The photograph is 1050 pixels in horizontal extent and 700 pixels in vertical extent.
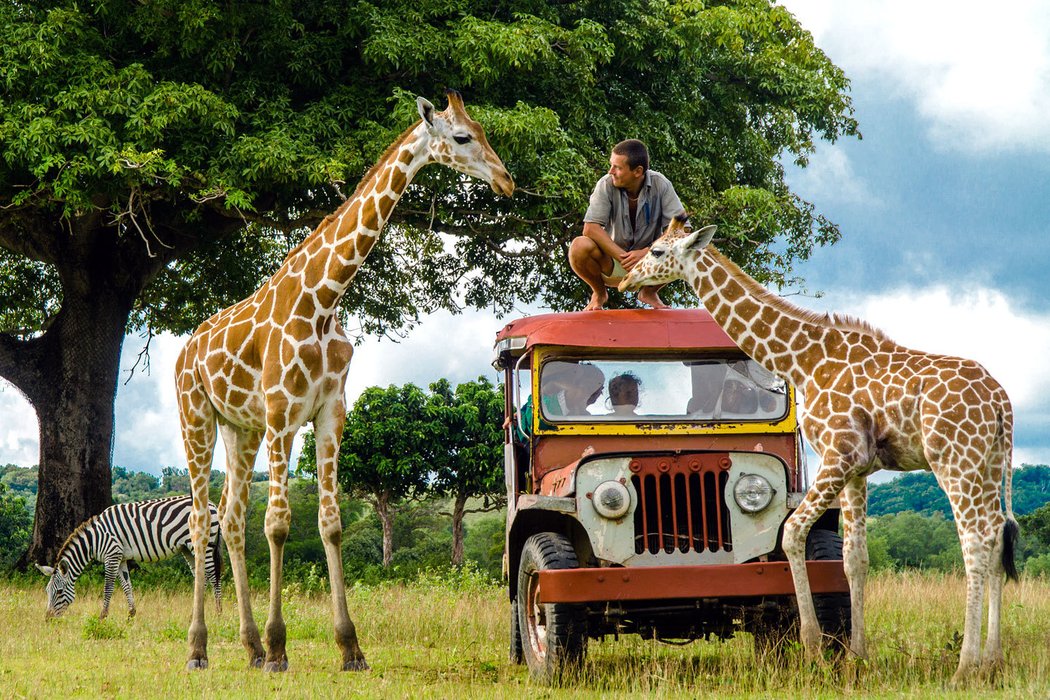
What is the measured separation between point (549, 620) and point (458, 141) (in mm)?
3777

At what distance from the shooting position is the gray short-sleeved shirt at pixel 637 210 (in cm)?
1001

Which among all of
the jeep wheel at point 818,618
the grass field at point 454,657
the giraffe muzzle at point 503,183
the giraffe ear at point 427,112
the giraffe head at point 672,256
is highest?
the giraffe ear at point 427,112

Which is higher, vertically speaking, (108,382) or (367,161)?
(367,161)

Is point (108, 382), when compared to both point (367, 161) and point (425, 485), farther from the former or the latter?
point (425, 485)

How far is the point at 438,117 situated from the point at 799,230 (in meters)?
12.4

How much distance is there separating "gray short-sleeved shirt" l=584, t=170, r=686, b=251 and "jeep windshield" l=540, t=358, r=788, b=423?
1445 millimetres

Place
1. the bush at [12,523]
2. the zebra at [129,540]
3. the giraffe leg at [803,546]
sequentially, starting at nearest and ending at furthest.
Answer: the giraffe leg at [803,546] → the zebra at [129,540] → the bush at [12,523]

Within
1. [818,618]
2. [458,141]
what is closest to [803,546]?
[818,618]

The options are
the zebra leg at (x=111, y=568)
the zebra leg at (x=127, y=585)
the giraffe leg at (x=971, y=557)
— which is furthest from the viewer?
the zebra leg at (x=111, y=568)

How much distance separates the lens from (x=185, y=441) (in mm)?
10281

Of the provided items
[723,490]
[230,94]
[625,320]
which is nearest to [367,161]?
[230,94]

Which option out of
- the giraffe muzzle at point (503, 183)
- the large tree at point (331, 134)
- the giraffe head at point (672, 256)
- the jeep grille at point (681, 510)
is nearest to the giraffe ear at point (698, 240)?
the giraffe head at point (672, 256)

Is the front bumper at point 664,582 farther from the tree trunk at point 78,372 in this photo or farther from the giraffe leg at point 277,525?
the tree trunk at point 78,372

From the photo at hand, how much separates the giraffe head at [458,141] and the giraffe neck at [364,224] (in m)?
0.11
